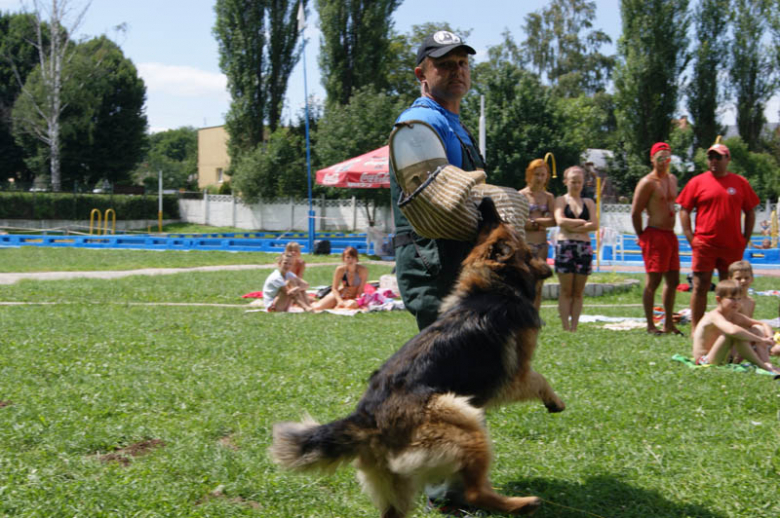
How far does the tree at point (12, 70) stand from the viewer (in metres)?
43.7

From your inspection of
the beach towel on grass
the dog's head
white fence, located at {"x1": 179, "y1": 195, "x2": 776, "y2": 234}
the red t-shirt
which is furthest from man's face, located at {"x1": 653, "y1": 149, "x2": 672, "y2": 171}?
white fence, located at {"x1": 179, "y1": 195, "x2": 776, "y2": 234}

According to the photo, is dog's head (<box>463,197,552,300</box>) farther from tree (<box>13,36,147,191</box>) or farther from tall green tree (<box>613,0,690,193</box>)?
tree (<box>13,36,147,191</box>)

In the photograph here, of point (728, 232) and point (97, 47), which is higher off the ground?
point (97, 47)

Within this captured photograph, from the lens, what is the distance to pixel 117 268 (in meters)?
17.1

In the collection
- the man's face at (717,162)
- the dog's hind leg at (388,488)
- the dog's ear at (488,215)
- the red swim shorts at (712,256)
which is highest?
the man's face at (717,162)

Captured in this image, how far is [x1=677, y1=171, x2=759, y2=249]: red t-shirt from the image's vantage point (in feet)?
24.7

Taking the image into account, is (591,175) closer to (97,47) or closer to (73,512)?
(97,47)

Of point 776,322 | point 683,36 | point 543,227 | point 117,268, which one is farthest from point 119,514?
point 683,36

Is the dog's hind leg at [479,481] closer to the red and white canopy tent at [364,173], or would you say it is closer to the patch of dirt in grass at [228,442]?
the patch of dirt in grass at [228,442]

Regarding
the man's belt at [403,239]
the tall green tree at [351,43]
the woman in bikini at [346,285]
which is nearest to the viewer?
the man's belt at [403,239]

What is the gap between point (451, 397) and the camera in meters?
2.79

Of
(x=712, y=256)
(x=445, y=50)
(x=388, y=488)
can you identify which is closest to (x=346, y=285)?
(x=712, y=256)

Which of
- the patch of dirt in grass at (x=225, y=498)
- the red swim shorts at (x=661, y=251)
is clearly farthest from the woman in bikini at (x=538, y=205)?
the patch of dirt in grass at (x=225, y=498)

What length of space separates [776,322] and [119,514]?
813cm
